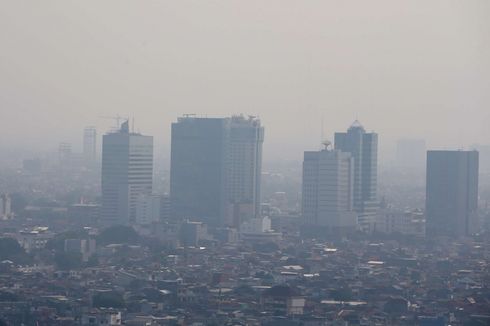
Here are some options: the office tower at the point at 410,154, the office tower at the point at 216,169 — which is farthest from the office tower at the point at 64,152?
the office tower at the point at 216,169

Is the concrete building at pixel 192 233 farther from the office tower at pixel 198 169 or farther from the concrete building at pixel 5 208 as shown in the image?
the concrete building at pixel 5 208

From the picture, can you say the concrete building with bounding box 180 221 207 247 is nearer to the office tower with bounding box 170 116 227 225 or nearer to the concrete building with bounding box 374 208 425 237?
the office tower with bounding box 170 116 227 225

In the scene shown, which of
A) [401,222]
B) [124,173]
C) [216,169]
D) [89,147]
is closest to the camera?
[401,222]

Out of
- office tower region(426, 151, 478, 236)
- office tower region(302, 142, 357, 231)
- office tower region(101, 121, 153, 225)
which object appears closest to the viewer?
office tower region(302, 142, 357, 231)

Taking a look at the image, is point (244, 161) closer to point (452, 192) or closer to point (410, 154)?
point (452, 192)

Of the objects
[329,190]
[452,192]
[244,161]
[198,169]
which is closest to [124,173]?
[198,169]

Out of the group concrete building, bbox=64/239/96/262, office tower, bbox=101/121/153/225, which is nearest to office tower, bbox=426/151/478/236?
office tower, bbox=101/121/153/225
